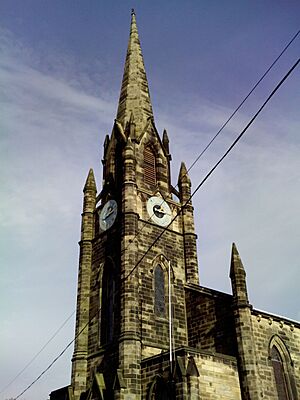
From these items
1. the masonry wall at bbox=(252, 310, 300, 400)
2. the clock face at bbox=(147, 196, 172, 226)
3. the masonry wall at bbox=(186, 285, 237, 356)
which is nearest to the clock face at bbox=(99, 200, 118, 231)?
the clock face at bbox=(147, 196, 172, 226)

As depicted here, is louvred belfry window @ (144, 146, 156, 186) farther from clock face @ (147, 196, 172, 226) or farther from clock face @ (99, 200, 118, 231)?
clock face @ (99, 200, 118, 231)

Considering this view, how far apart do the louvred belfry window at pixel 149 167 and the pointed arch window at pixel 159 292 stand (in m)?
6.28

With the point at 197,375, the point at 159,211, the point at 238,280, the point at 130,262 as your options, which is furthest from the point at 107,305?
the point at 197,375

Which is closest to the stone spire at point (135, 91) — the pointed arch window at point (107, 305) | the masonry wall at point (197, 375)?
the pointed arch window at point (107, 305)

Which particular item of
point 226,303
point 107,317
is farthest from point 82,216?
point 226,303

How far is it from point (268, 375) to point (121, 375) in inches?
276

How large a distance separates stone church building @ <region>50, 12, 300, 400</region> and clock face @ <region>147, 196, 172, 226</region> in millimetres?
77

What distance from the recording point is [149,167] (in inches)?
1283

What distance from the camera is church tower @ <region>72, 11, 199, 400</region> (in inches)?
969

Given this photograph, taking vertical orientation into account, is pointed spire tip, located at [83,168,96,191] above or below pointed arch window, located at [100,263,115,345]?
above

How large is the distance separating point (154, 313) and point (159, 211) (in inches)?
265

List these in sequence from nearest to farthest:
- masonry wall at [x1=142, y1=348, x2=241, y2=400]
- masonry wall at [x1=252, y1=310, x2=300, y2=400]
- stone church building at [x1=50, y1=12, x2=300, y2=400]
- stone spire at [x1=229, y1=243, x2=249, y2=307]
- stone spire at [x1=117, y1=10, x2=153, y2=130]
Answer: masonry wall at [x1=142, y1=348, x2=241, y2=400] < stone church building at [x1=50, y1=12, x2=300, y2=400] < masonry wall at [x1=252, y1=310, x2=300, y2=400] < stone spire at [x1=229, y1=243, x2=249, y2=307] < stone spire at [x1=117, y1=10, x2=153, y2=130]

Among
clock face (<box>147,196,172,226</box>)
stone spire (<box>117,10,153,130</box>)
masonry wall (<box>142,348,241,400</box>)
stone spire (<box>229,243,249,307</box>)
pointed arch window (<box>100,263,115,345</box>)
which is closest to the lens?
masonry wall (<box>142,348,241,400</box>)

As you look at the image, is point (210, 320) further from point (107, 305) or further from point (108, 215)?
point (108, 215)
